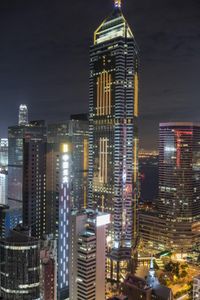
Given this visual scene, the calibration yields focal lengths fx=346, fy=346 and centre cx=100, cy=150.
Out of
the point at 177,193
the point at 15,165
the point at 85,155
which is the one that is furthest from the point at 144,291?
the point at 15,165

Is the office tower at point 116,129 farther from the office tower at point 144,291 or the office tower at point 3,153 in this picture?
the office tower at point 3,153

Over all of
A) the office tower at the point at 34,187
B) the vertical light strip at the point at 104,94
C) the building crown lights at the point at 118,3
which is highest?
the building crown lights at the point at 118,3

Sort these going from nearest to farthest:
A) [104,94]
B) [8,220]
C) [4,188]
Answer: [8,220] < [104,94] < [4,188]

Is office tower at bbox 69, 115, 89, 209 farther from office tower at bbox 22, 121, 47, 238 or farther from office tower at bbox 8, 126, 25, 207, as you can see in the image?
office tower at bbox 22, 121, 47, 238

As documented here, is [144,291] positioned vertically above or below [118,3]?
below

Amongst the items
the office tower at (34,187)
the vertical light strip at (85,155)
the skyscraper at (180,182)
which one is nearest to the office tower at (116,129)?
the skyscraper at (180,182)

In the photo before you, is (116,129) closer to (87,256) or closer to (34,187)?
(34,187)
